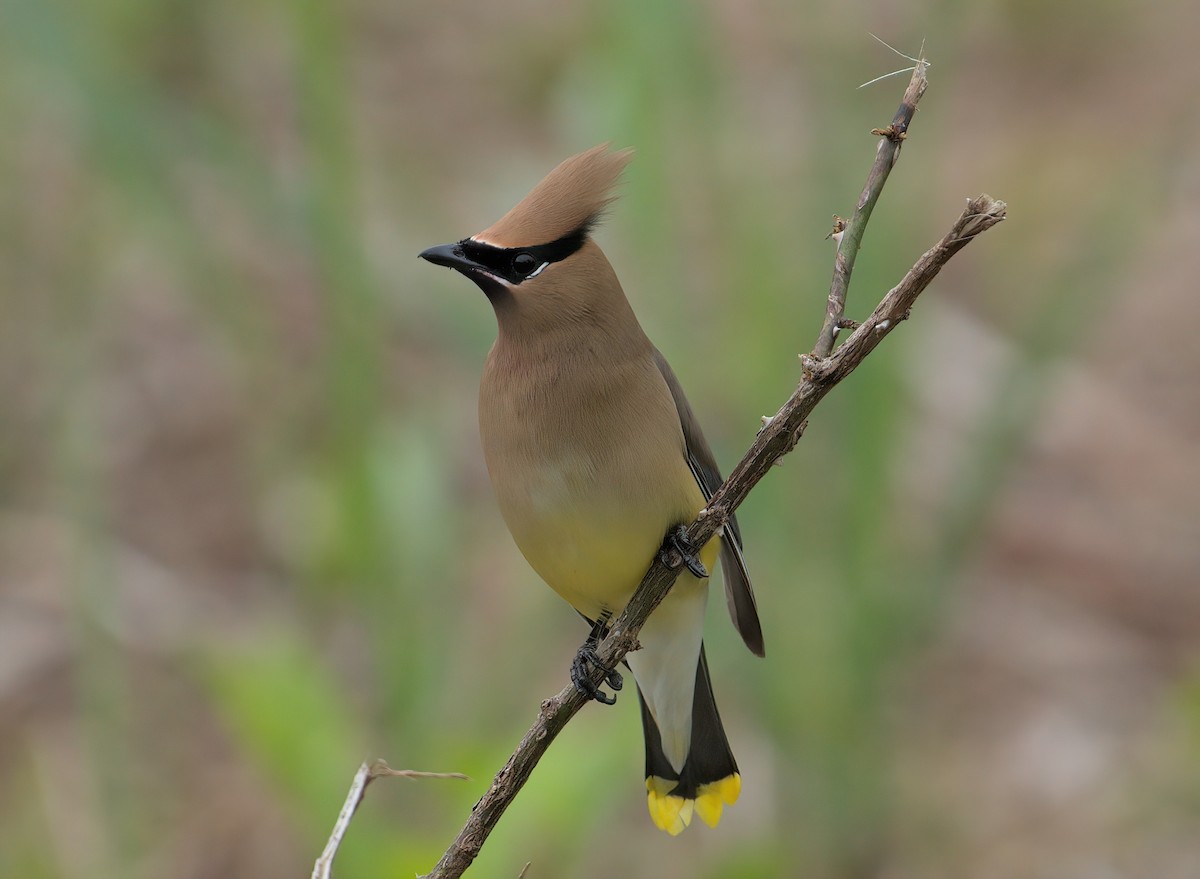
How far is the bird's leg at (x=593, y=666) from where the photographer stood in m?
3.24

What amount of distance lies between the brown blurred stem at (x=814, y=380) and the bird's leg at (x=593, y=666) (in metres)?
0.49

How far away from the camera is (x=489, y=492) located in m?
7.26

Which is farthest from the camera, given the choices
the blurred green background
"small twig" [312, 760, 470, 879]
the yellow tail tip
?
the blurred green background

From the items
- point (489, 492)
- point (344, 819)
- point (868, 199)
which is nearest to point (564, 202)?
point (868, 199)

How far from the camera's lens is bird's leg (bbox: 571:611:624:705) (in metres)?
3.24

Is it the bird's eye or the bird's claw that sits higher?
the bird's eye

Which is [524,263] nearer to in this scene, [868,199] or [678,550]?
[678,550]

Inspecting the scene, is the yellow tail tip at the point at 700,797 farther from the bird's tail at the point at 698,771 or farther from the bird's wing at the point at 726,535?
the bird's wing at the point at 726,535

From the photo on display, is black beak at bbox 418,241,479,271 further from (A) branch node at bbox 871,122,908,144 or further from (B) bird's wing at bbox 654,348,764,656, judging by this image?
(A) branch node at bbox 871,122,908,144

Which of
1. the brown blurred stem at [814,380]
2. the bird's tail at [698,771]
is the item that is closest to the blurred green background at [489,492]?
the bird's tail at [698,771]

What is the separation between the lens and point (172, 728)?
21.0ft

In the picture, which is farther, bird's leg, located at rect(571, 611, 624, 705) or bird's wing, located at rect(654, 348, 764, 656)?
bird's wing, located at rect(654, 348, 764, 656)

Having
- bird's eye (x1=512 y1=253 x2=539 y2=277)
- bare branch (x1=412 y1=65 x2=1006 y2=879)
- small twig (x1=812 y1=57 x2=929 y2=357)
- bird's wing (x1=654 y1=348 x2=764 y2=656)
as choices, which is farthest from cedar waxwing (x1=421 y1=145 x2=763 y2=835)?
small twig (x1=812 y1=57 x2=929 y2=357)

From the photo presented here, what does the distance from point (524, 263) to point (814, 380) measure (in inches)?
39.5
